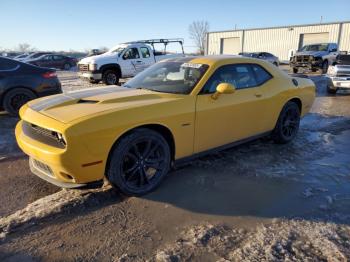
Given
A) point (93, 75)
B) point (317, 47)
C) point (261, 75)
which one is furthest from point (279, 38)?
point (261, 75)

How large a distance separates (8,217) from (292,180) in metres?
3.29

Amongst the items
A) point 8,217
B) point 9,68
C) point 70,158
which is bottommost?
point 8,217

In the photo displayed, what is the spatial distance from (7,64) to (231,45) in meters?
40.3

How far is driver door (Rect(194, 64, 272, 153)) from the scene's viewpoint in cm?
402

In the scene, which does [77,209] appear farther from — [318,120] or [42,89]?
[318,120]

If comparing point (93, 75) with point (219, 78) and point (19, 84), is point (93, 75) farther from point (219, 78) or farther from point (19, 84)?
point (219, 78)

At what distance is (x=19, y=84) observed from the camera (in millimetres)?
7320

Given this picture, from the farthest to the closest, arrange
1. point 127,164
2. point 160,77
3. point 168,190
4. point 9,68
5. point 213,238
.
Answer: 1. point 9,68
2. point 160,77
3. point 168,190
4. point 127,164
5. point 213,238

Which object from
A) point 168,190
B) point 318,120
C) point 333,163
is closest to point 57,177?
point 168,190

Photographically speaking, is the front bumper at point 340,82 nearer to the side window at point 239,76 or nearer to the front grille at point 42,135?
the side window at point 239,76

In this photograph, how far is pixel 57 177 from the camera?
10.8ft

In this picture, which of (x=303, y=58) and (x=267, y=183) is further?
(x=303, y=58)

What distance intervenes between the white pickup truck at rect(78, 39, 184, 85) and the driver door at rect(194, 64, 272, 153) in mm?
9700

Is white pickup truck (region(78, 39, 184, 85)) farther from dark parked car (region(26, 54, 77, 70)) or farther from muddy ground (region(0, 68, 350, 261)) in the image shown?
dark parked car (region(26, 54, 77, 70))
